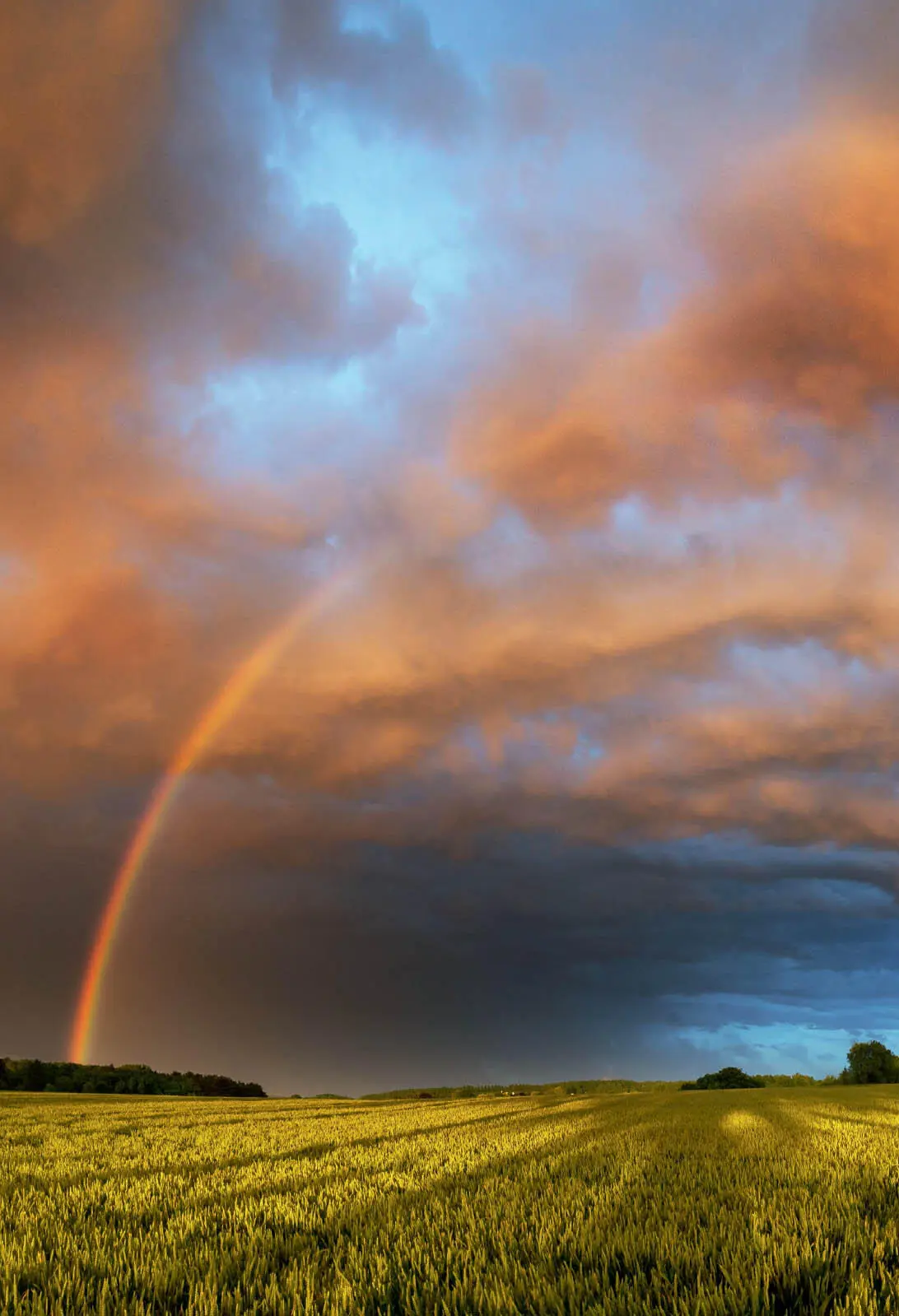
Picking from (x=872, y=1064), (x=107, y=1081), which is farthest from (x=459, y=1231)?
(x=872, y=1064)

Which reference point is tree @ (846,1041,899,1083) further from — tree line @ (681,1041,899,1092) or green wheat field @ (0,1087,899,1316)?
green wheat field @ (0,1087,899,1316)

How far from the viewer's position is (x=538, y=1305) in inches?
169

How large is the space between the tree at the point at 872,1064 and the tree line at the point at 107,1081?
90345mm

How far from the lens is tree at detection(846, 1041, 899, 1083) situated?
12425 centimetres

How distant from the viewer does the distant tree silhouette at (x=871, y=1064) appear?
12431 cm

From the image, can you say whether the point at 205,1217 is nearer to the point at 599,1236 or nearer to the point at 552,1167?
the point at 599,1236

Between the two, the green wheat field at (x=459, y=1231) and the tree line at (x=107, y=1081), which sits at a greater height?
the green wheat field at (x=459, y=1231)

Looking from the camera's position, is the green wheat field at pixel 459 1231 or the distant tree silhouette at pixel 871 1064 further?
the distant tree silhouette at pixel 871 1064

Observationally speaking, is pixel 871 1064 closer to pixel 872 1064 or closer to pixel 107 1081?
pixel 872 1064

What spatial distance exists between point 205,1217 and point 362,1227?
1611mm

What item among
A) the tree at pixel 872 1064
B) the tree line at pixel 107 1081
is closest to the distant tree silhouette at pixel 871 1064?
the tree at pixel 872 1064

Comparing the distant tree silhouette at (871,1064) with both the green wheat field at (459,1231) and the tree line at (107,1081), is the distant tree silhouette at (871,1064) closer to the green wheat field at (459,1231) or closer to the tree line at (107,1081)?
the tree line at (107,1081)

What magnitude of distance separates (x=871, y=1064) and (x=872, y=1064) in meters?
0.15

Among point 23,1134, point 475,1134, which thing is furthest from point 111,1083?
point 475,1134
